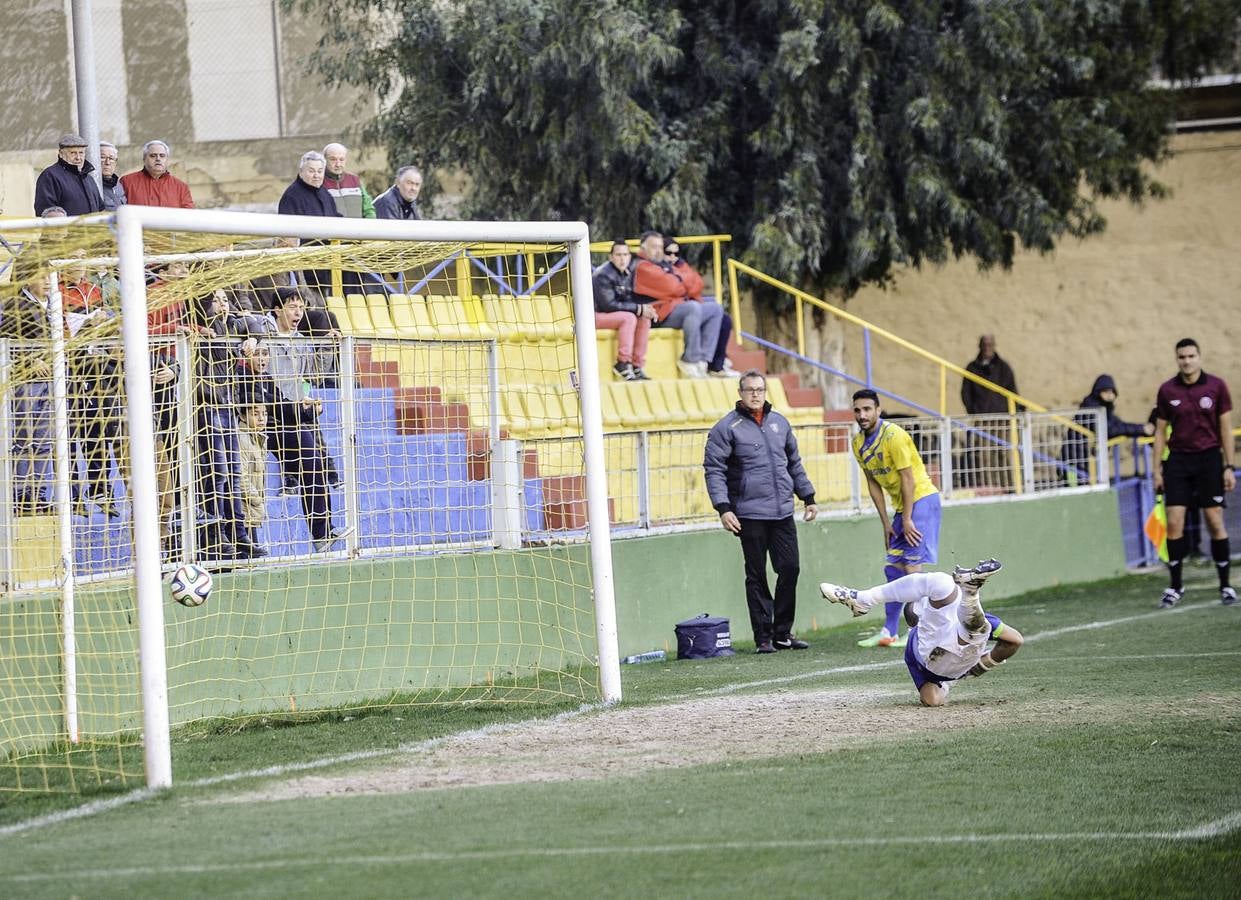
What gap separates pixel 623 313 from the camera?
16.8 meters

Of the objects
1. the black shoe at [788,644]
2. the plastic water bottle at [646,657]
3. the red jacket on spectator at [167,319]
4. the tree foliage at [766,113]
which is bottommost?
the plastic water bottle at [646,657]

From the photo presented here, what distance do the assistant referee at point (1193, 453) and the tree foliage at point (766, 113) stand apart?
5.41 m

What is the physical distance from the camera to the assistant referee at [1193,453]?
1566 centimetres

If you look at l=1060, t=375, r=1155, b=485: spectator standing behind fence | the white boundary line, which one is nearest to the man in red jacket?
l=1060, t=375, r=1155, b=485: spectator standing behind fence

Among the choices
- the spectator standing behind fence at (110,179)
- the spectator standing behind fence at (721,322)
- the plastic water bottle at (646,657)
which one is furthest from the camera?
the spectator standing behind fence at (721,322)

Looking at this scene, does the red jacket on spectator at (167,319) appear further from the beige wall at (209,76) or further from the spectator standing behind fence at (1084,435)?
the spectator standing behind fence at (1084,435)

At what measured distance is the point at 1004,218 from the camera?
21734mm

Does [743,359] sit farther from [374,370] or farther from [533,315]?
[374,370]

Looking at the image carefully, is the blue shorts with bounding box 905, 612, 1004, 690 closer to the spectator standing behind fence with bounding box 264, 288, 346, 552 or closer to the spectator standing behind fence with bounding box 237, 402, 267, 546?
the spectator standing behind fence with bounding box 264, 288, 346, 552

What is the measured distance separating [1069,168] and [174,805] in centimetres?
1662

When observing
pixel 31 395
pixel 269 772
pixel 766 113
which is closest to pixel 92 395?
pixel 31 395

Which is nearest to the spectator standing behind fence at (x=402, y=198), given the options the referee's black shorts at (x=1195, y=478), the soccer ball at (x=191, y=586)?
the soccer ball at (x=191, y=586)

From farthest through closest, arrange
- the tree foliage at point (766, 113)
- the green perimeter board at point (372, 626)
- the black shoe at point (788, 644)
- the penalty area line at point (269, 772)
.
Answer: the tree foliage at point (766, 113) < the black shoe at point (788, 644) < the green perimeter board at point (372, 626) < the penalty area line at point (269, 772)

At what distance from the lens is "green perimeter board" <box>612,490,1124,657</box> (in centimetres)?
1412
